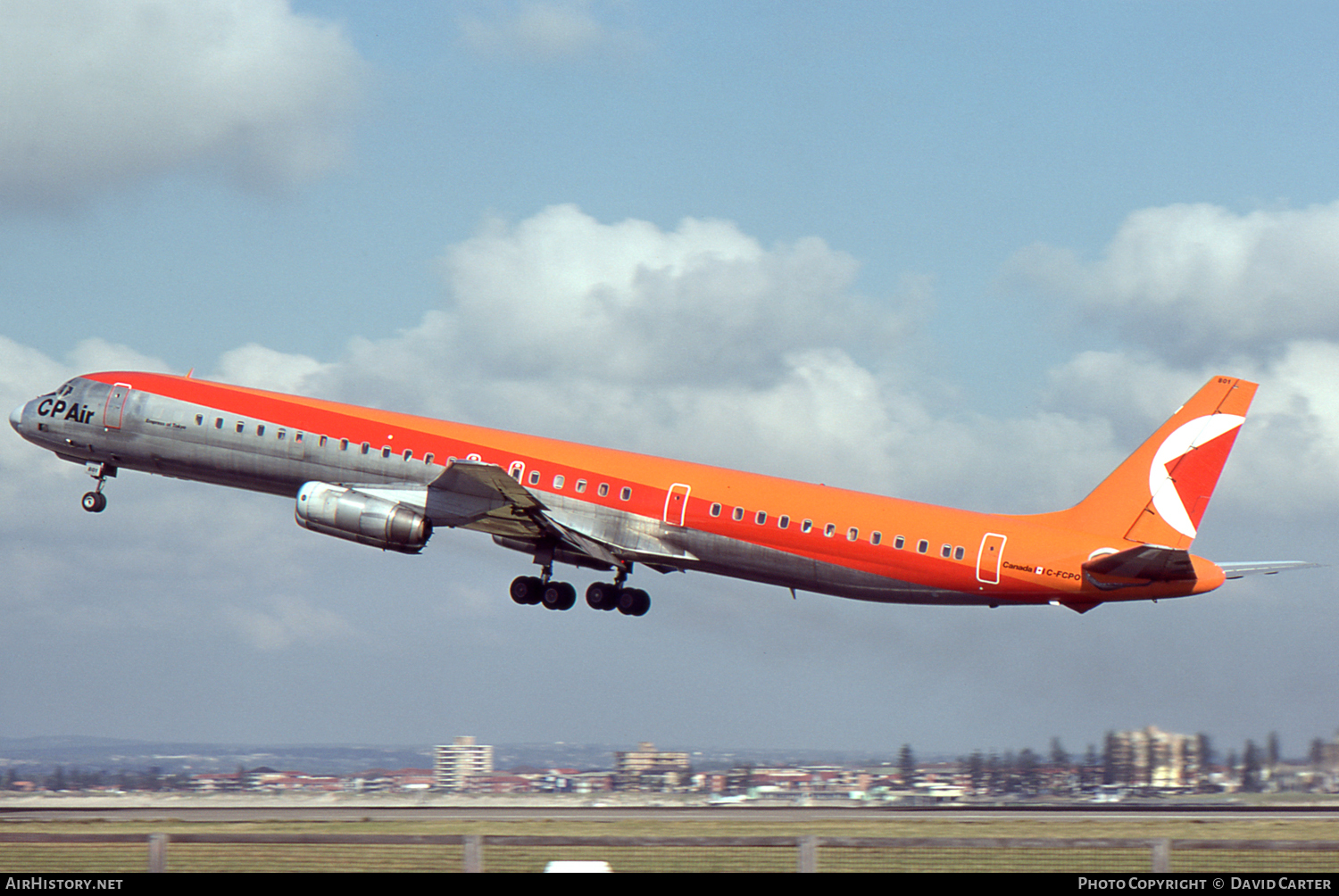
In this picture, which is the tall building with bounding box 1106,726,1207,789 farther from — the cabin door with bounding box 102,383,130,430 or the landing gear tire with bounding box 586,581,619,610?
the cabin door with bounding box 102,383,130,430

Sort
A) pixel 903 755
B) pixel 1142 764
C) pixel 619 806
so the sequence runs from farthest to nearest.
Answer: pixel 903 755, pixel 1142 764, pixel 619 806

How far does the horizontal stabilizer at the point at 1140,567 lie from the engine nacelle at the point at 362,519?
73.4 feet

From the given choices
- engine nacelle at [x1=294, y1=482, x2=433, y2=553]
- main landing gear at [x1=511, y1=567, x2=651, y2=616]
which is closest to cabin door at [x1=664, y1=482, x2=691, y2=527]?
main landing gear at [x1=511, y1=567, x2=651, y2=616]

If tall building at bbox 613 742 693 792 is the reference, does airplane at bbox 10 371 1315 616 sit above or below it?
above

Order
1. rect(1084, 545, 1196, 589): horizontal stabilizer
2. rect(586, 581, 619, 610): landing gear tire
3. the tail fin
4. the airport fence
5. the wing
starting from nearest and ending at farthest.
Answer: the airport fence, rect(1084, 545, 1196, 589): horizontal stabilizer, the tail fin, the wing, rect(586, 581, 619, 610): landing gear tire

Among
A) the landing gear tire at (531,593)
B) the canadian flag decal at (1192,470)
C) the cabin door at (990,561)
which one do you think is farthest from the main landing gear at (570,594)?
the canadian flag decal at (1192,470)

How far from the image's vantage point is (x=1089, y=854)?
21.8 meters

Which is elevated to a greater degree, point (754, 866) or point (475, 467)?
point (475, 467)

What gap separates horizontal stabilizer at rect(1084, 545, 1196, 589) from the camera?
43219mm

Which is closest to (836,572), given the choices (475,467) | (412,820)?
(475,467)

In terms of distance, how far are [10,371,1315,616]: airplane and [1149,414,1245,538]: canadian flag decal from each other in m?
0.06

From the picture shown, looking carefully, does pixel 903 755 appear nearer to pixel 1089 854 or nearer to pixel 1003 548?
pixel 1003 548

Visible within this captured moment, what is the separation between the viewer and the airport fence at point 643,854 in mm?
20922

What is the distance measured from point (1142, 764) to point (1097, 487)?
10.6m
